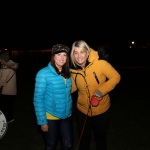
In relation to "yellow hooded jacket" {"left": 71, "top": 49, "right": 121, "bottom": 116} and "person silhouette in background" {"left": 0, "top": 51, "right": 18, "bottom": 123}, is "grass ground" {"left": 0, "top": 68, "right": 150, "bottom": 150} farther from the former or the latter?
"yellow hooded jacket" {"left": 71, "top": 49, "right": 121, "bottom": 116}

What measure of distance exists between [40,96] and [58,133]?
0.62 metres

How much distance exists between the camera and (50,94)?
2785 millimetres

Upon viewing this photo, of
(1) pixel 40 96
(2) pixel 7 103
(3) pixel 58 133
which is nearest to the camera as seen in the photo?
(1) pixel 40 96

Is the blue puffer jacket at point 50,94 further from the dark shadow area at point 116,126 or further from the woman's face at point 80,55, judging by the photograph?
the dark shadow area at point 116,126

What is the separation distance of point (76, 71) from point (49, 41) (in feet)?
170

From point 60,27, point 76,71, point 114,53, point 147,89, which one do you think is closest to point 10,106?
point 76,71

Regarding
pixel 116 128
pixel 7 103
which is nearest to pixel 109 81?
pixel 116 128

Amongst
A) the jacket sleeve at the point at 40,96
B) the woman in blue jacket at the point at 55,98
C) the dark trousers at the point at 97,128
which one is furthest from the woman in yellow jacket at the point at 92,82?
the jacket sleeve at the point at 40,96

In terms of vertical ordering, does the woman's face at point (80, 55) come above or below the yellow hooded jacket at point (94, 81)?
above

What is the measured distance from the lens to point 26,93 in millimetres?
9039

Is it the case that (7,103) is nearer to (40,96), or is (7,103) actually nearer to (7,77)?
(7,77)

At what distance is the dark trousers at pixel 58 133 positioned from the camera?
9.42 ft

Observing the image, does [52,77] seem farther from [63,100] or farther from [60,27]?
[60,27]

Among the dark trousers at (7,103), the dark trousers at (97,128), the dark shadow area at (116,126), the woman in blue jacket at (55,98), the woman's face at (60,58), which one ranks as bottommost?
the dark shadow area at (116,126)
